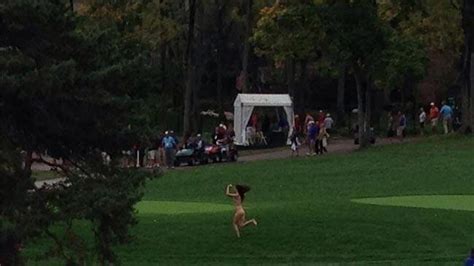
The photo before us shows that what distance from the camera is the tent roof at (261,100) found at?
59562 mm

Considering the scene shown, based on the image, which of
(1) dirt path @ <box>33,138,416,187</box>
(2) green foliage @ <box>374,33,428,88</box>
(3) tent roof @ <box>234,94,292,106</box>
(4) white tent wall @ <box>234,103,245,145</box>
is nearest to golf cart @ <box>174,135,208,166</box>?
(1) dirt path @ <box>33,138,416,187</box>

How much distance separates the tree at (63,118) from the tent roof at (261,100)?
140 ft

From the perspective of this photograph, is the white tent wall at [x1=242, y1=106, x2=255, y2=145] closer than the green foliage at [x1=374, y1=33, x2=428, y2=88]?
No

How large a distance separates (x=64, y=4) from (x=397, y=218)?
12882mm

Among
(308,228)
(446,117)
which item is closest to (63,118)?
(308,228)

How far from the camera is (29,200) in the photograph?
52.8 feet

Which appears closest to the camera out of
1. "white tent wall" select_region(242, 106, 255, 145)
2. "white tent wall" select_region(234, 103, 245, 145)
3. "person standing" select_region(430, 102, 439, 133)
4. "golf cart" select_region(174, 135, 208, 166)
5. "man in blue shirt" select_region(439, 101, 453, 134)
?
"golf cart" select_region(174, 135, 208, 166)

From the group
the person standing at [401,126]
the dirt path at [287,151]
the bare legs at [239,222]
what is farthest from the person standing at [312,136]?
the bare legs at [239,222]

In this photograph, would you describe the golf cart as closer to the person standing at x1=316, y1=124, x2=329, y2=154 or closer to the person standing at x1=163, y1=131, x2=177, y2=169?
the person standing at x1=163, y1=131, x2=177, y2=169

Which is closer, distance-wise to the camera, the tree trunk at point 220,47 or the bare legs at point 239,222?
Result: the bare legs at point 239,222

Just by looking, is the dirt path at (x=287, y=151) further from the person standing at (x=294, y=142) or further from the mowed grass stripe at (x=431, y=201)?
the mowed grass stripe at (x=431, y=201)

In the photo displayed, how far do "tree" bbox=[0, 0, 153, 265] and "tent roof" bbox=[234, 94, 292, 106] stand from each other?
42.6 metres

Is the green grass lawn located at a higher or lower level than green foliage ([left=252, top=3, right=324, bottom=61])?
lower

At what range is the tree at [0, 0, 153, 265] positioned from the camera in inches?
615
